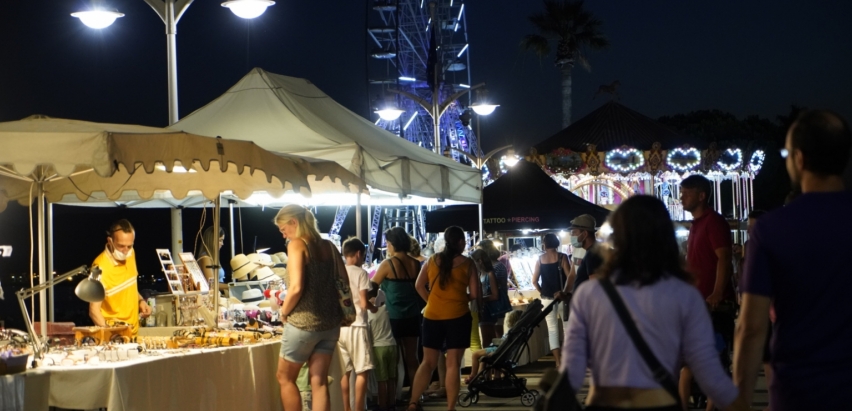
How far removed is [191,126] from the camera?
12.1 metres

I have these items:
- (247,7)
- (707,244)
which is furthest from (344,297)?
(247,7)

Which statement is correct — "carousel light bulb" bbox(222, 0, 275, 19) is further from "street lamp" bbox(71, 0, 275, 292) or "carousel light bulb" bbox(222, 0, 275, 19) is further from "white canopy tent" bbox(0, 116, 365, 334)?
"white canopy tent" bbox(0, 116, 365, 334)

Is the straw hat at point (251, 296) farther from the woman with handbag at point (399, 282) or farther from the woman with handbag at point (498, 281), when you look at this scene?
the woman with handbag at point (498, 281)

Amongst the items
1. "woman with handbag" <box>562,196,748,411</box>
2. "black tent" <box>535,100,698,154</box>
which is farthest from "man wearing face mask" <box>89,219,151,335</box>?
"black tent" <box>535,100,698,154</box>

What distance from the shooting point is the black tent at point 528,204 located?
777 inches

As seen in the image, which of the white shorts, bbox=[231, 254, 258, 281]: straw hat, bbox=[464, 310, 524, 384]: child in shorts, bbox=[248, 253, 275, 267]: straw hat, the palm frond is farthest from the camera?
the palm frond

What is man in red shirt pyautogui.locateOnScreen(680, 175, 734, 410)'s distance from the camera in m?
7.87

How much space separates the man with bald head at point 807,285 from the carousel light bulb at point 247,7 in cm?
864

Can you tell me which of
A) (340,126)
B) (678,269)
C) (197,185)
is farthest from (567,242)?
(678,269)

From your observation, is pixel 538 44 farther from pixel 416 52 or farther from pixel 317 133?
pixel 317 133

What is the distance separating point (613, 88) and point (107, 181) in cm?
3033

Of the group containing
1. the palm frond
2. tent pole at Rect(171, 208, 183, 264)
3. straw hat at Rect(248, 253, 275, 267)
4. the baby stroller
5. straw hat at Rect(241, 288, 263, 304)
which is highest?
the palm frond

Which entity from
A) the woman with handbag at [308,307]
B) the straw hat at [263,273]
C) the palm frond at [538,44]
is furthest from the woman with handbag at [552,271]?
the palm frond at [538,44]

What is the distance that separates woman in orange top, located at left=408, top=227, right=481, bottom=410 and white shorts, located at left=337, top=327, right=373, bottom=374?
0.57 m
